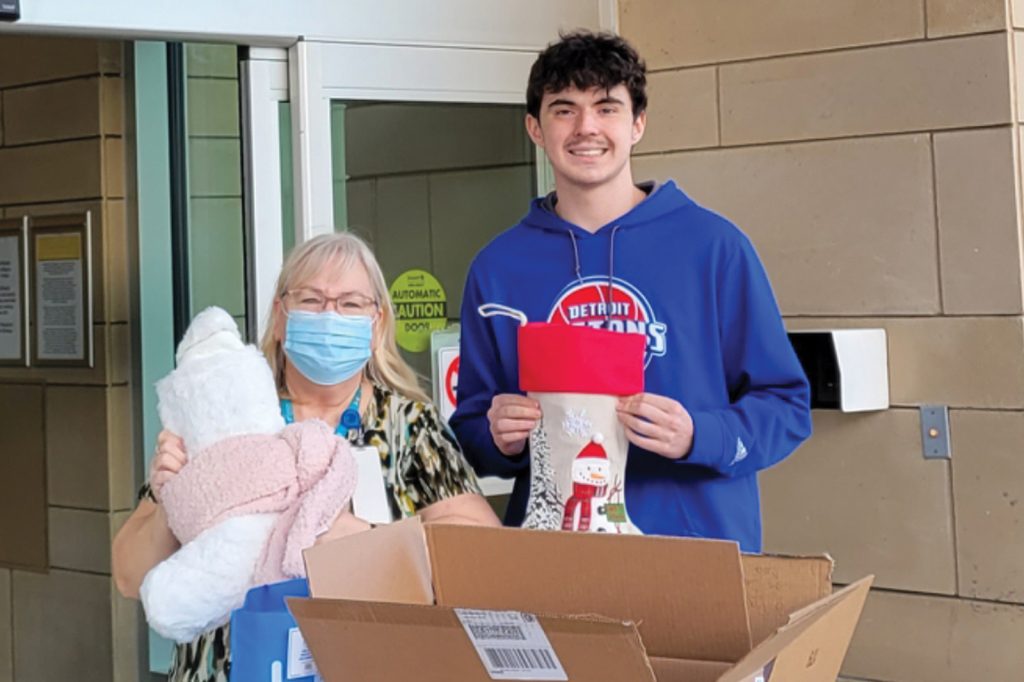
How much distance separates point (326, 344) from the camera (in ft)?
6.68

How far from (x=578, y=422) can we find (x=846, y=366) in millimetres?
1532

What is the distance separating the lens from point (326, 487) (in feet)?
5.70

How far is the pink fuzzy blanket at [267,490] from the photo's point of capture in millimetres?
1687

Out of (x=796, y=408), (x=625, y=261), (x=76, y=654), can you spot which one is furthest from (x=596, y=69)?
(x=76, y=654)

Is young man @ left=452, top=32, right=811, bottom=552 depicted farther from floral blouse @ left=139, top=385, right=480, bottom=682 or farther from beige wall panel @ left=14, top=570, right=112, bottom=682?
beige wall panel @ left=14, top=570, right=112, bottom=682

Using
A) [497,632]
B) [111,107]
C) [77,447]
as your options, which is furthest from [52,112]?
[497,632]

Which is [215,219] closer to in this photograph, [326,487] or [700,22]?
→ [700,22]

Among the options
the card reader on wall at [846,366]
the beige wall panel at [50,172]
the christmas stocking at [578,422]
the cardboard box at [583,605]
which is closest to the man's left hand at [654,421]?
the christmas stocking at [578,422]

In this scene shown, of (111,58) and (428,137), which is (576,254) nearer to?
(428,137)

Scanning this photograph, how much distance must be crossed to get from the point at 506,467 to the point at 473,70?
1605 millimetres

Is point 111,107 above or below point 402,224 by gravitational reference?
above

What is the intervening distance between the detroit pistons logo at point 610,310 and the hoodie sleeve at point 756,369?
11cm

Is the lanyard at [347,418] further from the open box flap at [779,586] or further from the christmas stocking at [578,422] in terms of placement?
the open box flap at [779,586]

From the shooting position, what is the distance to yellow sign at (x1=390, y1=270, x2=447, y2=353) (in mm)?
3514
